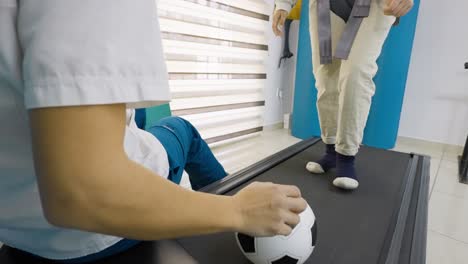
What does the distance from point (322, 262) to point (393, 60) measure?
2.19m

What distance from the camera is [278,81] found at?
3.29 meters

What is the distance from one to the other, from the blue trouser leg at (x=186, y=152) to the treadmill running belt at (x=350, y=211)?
0.14 m

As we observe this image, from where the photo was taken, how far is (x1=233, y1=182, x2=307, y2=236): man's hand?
1.32 feet

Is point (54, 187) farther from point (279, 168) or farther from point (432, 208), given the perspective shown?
point (432, 208)

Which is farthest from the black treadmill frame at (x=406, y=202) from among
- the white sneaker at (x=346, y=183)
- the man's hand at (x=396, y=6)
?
the man's hand at (x=396, y=6)

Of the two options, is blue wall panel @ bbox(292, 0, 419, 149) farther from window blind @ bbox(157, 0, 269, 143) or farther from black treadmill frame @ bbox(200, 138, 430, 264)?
black treadmill frame @ bbox(200, 138, 430, 264)

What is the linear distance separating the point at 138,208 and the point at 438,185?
2.11 m

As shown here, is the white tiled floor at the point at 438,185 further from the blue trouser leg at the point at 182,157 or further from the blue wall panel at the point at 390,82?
the blue trouser leg at the point at 182,157

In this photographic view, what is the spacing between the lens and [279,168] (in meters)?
1.48

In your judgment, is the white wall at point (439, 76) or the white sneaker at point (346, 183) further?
the white wall at point (439, 76)

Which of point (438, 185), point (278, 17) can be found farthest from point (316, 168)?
point (438, 185)

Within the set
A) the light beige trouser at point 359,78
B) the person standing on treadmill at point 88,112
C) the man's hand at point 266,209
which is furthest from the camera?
the light beige trouser at point 359,78

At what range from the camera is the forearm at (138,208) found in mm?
280

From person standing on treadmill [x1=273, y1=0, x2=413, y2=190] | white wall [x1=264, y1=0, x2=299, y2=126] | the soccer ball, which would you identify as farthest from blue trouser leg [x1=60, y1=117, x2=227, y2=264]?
white wall [x1=264, y1=0, x2=299, y2=126]
